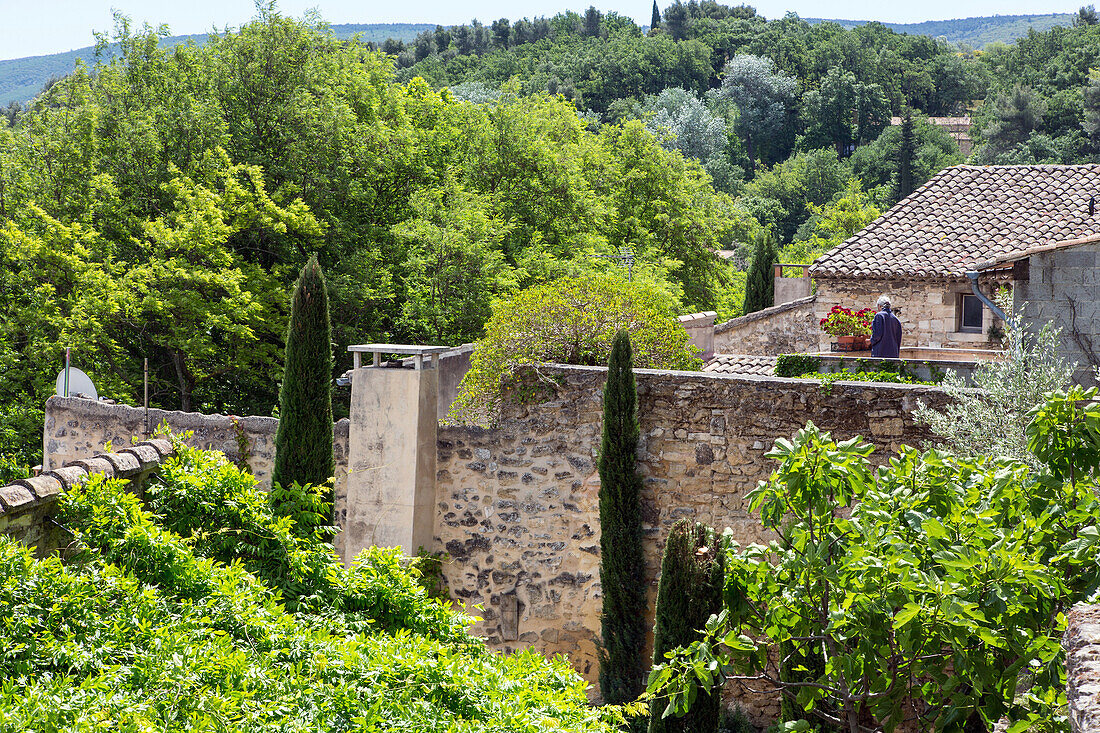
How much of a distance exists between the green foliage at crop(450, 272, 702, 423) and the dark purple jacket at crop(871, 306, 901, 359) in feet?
8.70

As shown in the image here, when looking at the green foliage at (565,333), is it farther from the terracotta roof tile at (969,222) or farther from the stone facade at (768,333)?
the stone facade at (768,333)

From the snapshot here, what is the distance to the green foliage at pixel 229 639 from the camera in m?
4.37

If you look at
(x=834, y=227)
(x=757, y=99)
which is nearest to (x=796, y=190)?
(x=834, y=227)

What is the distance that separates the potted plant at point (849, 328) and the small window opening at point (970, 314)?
8.07 feet

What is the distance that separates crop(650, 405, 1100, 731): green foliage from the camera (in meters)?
5.05

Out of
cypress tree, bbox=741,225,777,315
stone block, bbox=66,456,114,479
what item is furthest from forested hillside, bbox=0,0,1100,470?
stone block, bbox=66,456,114,479

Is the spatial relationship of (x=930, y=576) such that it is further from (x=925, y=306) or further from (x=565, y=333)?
(x=925, y=306)

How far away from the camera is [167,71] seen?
23.0 meters

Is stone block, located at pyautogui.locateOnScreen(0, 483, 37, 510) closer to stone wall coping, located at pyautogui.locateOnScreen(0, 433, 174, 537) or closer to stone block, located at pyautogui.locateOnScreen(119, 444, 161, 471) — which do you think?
stone wall coping, located at pyautogui.locateOnScreen(0, 433, 174, 537)

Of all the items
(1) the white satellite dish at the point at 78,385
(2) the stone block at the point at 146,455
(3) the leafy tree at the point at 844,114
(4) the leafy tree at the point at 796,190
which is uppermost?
(3) the leafy tree at the point at 844,114

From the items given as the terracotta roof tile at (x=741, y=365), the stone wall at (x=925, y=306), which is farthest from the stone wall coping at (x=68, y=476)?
the stone wall at (x=925, y=306)

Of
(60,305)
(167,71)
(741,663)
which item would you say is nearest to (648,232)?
(167,71)

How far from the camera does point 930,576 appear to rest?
518 centimetres

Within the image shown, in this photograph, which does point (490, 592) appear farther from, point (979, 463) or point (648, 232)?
point (648, 232)
